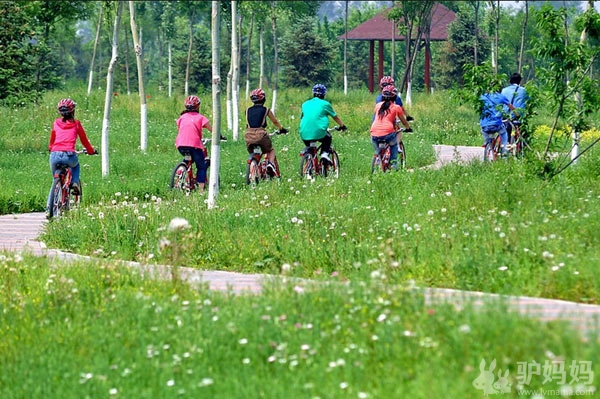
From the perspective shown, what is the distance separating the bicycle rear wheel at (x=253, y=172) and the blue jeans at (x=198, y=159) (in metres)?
0.75

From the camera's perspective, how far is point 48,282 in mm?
9125

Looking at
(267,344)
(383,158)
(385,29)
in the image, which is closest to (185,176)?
(383,158)

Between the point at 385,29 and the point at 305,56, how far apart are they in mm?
7130

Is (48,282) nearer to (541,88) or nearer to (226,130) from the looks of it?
(541,88)

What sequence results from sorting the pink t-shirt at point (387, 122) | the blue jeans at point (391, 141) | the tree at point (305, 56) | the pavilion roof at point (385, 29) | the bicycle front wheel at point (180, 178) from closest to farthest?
the bicycle front wheel at point (180, 178) → the pink t-shirt at point (387, 122) → the blue jeans at point (391, 141) → the pavilion roof at point (385, 29) → the tree at point (305, 56)

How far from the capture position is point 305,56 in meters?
74.3

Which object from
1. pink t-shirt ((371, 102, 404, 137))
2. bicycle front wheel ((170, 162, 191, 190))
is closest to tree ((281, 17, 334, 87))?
pink t-shirt ((371, 102, 404, 137))

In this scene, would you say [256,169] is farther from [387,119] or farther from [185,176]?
[387,119]

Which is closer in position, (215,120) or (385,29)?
(215,120)

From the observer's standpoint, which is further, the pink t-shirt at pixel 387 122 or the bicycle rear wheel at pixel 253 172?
the pink t-shirt at pixel 387 122

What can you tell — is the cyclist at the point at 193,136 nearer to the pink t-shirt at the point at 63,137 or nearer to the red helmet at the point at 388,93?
the pink t-shirt at the point at 63,137

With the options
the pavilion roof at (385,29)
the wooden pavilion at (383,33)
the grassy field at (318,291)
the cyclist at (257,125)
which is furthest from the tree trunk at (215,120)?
the pavilion roof at (385,29)

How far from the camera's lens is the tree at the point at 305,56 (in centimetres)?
7412

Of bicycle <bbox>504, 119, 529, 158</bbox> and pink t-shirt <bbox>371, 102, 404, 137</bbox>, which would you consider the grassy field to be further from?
pink t-shirt <bbox>371, 102, 404, 137</bbox>
